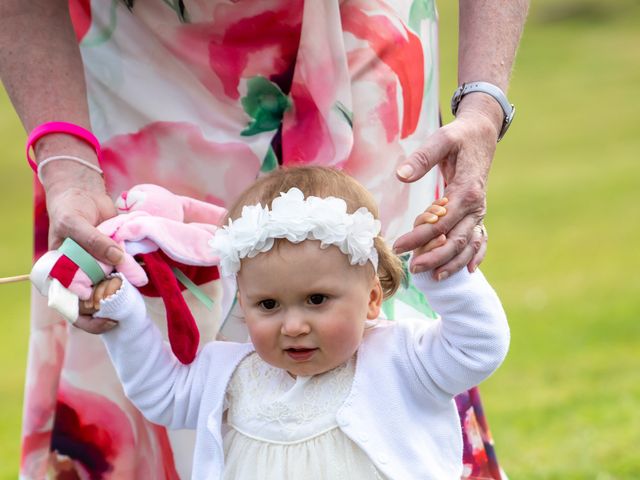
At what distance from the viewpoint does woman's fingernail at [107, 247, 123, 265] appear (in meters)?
2.71

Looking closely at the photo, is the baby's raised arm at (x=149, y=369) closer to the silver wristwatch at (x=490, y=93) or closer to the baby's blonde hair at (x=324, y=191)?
the baby's blonde hair at (x=324, y=191)

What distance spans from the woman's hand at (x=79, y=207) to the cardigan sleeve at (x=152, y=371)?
138 mm

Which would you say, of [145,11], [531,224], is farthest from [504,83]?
[531,224]

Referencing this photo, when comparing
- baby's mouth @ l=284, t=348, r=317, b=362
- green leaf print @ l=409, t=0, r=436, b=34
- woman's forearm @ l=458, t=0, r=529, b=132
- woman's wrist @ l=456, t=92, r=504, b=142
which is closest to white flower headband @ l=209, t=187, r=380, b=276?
baby's mouth @ l=284, t=348, r=317, b=362

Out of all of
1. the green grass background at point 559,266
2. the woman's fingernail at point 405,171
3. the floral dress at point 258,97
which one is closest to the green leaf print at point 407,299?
the floral dress at point 258,97

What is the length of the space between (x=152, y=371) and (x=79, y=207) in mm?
412

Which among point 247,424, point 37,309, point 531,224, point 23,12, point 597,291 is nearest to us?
point 247,424

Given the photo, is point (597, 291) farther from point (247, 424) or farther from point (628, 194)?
point (247, 424)

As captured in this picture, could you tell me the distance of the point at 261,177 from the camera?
2908 mm

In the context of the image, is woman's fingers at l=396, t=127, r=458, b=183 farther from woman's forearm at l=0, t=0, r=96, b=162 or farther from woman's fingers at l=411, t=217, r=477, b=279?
woman's forearm at l=0, t=0, r=96, b=162

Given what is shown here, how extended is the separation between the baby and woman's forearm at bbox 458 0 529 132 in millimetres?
413

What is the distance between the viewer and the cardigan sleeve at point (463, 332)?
2.61 meters

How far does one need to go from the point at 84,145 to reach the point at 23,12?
0.36 m

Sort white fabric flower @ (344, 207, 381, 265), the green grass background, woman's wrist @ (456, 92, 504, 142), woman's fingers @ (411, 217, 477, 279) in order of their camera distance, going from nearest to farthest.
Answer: woman's fingers @ (411, 217, 477, 279), white fabric flower @ (344, 207, 381, 265), woman's wrist @ (456, 92, 504, 142), the green grass background
